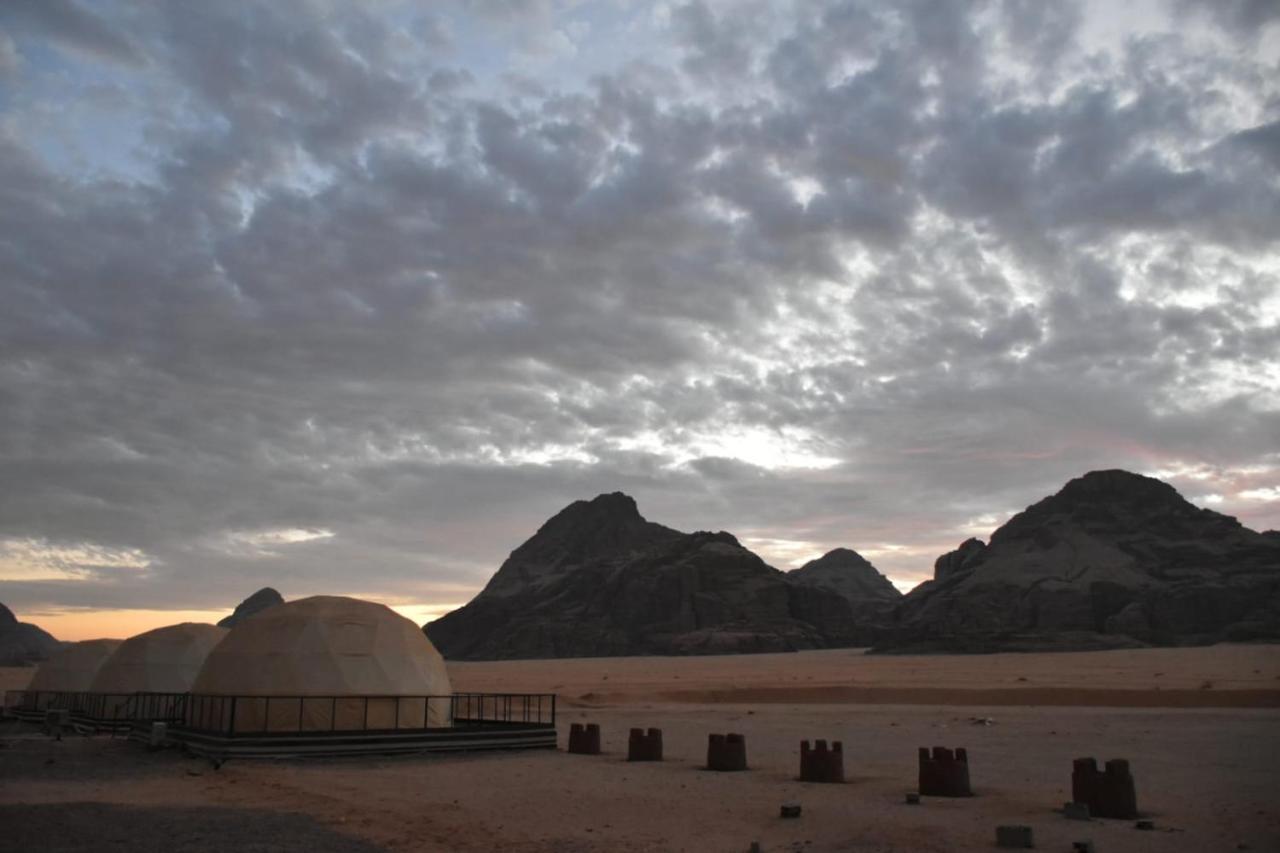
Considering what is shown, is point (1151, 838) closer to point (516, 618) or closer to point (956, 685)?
point (956, 685)

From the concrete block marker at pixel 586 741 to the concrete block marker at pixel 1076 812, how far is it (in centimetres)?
1422

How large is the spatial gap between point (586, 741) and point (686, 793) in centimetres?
906

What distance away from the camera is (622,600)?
170875 mm

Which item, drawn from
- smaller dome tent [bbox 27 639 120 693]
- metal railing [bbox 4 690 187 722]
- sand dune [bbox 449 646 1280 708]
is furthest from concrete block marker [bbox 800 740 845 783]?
smaller dome tent [bbox 27 639 120 693]

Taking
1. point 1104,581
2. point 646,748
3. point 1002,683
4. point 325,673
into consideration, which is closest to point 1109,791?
point 646,748

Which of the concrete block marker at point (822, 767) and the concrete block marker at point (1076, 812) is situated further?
the concrete block marker at point (822, 767)

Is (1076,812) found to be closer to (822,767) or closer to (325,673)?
(822,767)

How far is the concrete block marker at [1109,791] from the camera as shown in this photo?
50.5 ft

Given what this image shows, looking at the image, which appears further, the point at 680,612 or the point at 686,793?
the point at 680,612

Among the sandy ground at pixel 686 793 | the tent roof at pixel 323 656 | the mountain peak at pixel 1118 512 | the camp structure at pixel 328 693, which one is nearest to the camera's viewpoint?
the sandy ground at pixel 686 793

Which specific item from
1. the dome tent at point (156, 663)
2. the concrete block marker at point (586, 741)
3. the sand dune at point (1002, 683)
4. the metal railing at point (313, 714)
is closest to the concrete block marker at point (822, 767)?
the concrete block marker at point (586, 741)

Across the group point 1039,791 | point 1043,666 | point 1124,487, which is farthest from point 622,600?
point 1039,791

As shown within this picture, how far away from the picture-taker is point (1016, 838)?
43.6 feet

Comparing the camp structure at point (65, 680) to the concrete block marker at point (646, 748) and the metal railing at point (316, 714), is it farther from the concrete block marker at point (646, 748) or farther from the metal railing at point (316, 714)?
the concrete block marker at point (646, 748)
